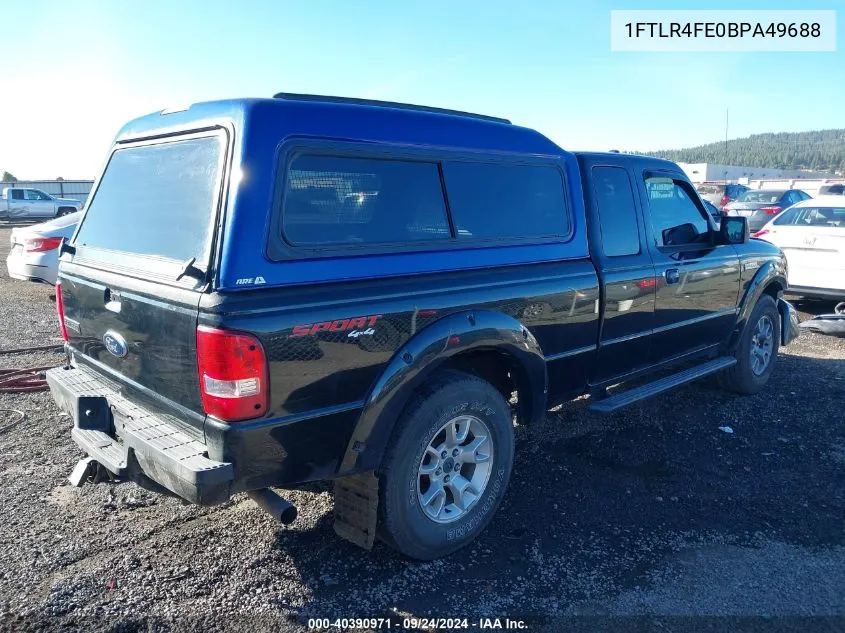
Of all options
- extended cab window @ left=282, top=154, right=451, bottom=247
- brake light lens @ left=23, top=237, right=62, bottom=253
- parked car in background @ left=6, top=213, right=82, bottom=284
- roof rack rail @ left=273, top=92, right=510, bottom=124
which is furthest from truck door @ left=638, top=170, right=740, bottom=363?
brake light lens @ left=23, top=237, right=62, bottom=253

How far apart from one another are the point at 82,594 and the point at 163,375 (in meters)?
1.08

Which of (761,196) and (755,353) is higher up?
A: (761,196)

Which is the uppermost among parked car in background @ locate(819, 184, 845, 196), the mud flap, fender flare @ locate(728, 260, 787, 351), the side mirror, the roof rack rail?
parked car in background @ locate(819, 184, 845, 196)

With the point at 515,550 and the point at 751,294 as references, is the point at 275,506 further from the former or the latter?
the point at 751,294

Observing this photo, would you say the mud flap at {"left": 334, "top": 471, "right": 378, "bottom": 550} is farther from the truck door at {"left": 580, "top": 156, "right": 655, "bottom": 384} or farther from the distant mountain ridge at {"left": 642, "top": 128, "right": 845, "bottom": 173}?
the distant mountain ridge at {"left": 642, "top": 128, "right": 845, "bottom": 173}

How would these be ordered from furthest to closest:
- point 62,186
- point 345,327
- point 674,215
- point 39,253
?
1. point 62,186
2. point 39,253
3. point 674,215
4. point 345,327

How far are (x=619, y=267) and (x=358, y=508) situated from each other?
2.29m

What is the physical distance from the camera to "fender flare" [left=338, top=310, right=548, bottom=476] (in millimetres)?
2857

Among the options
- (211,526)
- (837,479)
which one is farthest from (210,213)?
(837,479)

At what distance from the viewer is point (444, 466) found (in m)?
3.30

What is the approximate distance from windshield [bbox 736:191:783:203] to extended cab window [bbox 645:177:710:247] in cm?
1662

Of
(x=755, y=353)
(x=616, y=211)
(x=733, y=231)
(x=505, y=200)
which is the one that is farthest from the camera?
(x=755, y=353)

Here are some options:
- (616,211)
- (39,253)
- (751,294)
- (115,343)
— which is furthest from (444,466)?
(39,253)

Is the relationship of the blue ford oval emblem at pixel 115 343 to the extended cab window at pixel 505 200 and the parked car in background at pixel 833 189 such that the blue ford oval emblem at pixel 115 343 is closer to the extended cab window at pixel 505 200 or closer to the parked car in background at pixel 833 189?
the extended cab window at pixel 505 200
